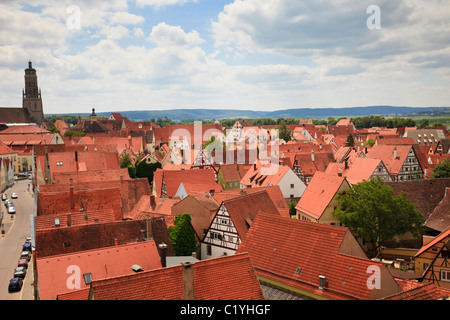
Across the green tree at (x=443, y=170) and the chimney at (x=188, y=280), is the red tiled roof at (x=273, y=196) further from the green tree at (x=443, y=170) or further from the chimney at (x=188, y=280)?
the green tree at (x=443, y=170)

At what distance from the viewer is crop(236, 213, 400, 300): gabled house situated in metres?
16.1

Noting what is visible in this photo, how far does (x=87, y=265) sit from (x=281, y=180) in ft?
91.4

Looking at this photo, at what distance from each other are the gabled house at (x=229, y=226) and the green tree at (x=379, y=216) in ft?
21.6

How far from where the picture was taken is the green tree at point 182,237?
2469 cm

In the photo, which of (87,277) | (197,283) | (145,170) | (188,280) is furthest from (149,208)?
(145,170)

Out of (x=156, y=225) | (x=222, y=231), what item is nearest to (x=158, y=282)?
(x=156, y=225)

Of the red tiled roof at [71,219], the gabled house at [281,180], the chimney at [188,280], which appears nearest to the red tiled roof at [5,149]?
the gabled house at [281,180]

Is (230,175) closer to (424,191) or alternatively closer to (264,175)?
(264,175)

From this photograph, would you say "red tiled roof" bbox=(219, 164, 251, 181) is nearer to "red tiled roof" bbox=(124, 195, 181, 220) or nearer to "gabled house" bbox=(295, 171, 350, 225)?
"gabled house" bbox=(295, 171, 350, 225)

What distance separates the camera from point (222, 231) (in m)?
26.4

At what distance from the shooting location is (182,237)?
2494cm

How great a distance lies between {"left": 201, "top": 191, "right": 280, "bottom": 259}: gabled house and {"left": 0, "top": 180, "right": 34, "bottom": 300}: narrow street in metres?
11.0

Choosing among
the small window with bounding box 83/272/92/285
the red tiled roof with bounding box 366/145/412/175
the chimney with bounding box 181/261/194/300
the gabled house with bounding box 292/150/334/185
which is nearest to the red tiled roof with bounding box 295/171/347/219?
the gabled house with bounding box 292/150/334/185
